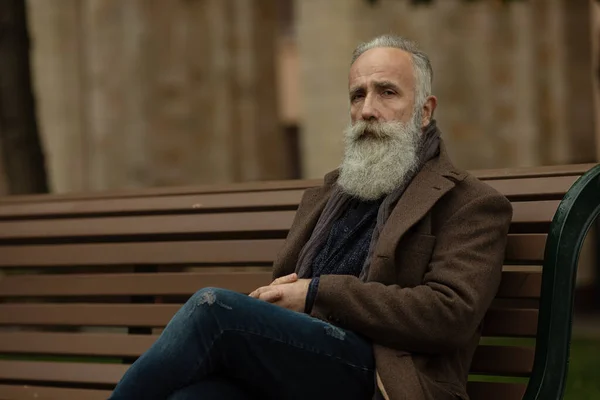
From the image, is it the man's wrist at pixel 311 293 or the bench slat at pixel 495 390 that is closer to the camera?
the man's wrist at pixel 311 293

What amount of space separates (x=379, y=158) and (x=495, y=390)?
2.46 ft

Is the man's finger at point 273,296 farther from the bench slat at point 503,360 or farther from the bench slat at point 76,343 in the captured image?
the bench slat at point 76,343

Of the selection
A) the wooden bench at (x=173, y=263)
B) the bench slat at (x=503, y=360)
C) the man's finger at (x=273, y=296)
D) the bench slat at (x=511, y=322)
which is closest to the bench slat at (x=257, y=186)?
the wooden bench at (x=173, y=263)

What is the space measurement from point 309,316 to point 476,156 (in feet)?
28.2

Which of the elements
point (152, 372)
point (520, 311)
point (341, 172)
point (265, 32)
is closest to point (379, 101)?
point (341, 172)

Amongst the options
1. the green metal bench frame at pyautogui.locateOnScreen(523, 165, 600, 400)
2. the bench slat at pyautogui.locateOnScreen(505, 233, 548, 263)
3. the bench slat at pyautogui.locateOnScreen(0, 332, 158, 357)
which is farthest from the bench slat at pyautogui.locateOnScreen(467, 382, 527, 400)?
the bench slat at pyautogui.locateOnScreen(0, 332, 158, 357)

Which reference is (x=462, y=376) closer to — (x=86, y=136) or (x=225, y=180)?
Result: (x=225, y=180)

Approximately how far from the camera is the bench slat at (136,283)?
4.17 m

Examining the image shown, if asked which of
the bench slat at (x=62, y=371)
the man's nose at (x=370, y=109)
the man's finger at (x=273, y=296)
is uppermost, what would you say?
the man's nose at (x=370, y=109)

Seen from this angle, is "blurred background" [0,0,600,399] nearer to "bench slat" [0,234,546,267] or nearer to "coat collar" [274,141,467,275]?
"bench slat" [0,234,546,267]

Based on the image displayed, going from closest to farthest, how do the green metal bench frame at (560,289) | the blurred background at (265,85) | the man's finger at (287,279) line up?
the green metal bench frame at (560,289)
the man's finger at (287,279)
the blurred background at (265,85)

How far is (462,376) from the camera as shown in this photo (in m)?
3.46

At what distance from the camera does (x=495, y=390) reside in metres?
3.64

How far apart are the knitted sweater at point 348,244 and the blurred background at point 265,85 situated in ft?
A: 14.7
